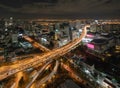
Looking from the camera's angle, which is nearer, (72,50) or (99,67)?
(99,67)

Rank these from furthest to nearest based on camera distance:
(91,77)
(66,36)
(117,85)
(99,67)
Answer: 1. (66,36)
2. (99,67)
3. (91,77)
4. (117,85)

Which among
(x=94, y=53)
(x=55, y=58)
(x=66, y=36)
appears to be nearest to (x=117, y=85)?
(x=55, y=58)

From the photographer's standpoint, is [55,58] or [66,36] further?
[66,36]

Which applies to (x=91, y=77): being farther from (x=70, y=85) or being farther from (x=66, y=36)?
(x=66, y=36)

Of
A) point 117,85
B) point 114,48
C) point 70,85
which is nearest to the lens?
point 70,85

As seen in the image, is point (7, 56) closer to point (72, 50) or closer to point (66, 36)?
point (72, 50)

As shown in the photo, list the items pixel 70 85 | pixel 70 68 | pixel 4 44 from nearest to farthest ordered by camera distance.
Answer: pixel 70 85
pixel 70 68
pixel 4 44

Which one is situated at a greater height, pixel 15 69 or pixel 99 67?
pixel 15 69

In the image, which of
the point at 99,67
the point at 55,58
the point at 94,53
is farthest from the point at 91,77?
the point at 94,53

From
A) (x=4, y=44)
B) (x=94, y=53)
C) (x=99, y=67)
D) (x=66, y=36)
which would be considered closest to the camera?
(x=99, y=67)
